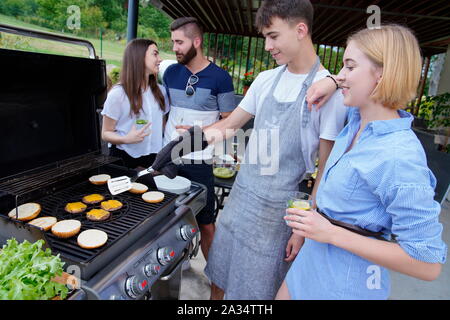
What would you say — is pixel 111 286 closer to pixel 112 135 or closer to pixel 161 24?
pixel 112 135

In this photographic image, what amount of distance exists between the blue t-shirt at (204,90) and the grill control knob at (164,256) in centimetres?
128

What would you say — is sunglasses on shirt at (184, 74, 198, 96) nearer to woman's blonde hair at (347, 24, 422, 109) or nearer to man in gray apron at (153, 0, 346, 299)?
man in gray apron at (153, 0, 346, 299)

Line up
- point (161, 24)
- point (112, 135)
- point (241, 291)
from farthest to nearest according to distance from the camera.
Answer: point (161, 24) → point (112, 135) → point (241, 291)

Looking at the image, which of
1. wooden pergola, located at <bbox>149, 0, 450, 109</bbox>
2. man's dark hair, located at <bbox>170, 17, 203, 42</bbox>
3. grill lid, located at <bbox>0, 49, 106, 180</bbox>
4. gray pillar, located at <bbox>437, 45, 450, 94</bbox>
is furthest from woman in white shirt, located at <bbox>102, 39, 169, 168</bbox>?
gray pillar, located at <bbox>437, 45, 450, 94</bbox>

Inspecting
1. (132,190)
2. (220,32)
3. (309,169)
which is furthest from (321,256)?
(220,32)

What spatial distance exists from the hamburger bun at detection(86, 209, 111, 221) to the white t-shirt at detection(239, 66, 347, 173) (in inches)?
38.3

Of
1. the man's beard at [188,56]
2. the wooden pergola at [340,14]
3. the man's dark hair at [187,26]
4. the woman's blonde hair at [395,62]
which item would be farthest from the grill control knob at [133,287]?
the wooden pergola at [340,14]

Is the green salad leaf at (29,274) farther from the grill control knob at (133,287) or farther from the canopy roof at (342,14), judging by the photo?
the canopy roof at (342,14)

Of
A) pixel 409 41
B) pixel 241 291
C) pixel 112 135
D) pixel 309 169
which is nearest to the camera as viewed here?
pixel 409 41

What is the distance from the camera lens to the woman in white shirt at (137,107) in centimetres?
223

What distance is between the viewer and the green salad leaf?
0.88 metres

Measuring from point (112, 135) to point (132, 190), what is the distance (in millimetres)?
825

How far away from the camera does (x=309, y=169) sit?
5.26 feet
